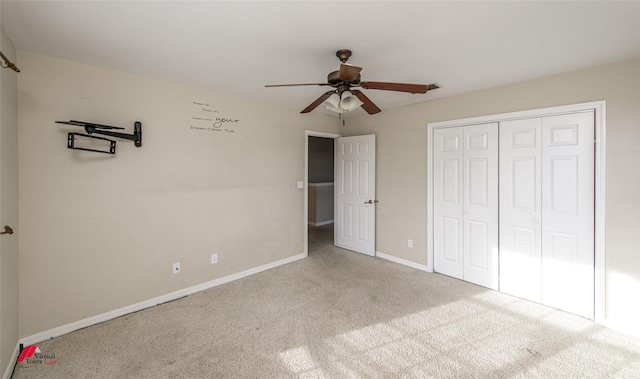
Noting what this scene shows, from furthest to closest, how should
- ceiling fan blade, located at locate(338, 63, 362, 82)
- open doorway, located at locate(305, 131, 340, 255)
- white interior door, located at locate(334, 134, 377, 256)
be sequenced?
open doorway, located at locate(305, 131, 340, 255)
white interior door, located at locate(334, 134, 377, 256)
ceiling fan blade, located at locate(338, 63, 362, 82)

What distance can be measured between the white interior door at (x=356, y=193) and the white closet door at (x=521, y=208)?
1.74 metres

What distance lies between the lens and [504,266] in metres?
3.19

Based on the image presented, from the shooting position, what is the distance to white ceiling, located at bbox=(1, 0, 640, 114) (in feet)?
5.43

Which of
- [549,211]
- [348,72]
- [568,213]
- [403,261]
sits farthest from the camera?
[403,261]

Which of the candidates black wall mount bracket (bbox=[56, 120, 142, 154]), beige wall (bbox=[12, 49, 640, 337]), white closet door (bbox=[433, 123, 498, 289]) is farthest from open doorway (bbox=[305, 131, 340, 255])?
black wall mount bracket (bbox=[56, 120, 142, 154])

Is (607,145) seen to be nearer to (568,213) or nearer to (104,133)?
(568,213)

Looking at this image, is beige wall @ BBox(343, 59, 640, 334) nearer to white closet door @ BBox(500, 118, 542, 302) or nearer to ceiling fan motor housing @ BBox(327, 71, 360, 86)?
white closet door @ BBox(500, 118, 542, 302)

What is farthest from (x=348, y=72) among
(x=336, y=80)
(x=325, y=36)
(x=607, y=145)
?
(x=607, y=145)

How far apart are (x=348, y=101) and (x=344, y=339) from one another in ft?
6.48

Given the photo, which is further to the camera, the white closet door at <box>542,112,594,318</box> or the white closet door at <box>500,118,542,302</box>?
the white closet door at <box>500,118,542,302</box>

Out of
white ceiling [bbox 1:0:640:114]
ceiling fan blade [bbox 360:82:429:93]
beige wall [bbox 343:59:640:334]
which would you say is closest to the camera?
white ceiling [bbox 1:0:640:114]

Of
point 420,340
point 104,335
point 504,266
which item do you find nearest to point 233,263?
point 104,335

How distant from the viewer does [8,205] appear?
6.44 feet

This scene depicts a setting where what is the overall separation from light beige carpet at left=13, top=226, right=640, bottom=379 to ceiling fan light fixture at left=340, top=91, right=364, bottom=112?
1932 millimetres
